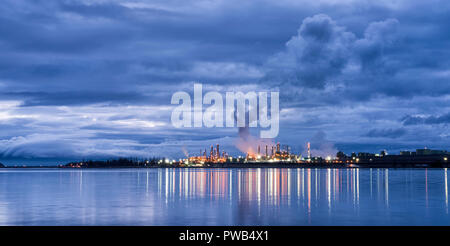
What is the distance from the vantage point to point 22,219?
3600cm

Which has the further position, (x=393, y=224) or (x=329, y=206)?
(x=329, y=206)
